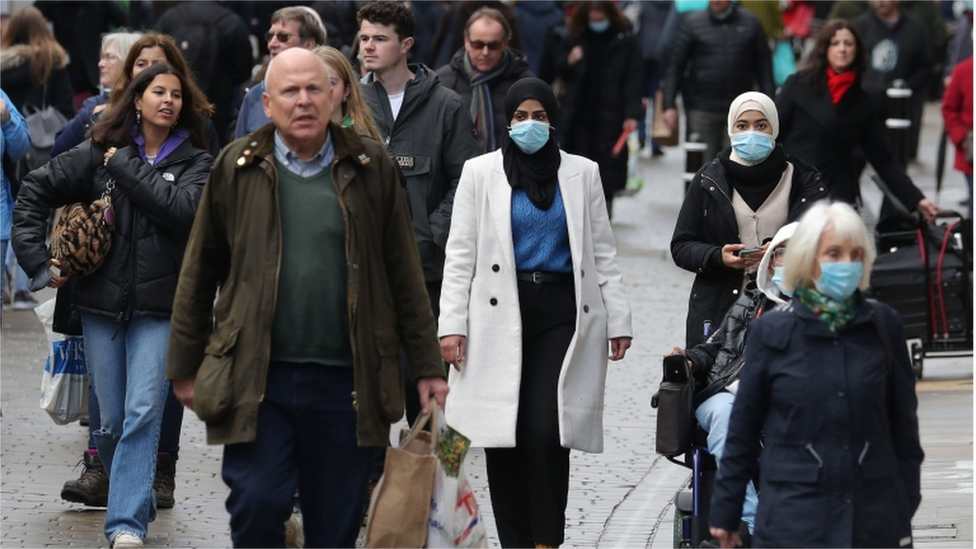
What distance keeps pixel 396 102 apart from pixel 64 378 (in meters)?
1.94

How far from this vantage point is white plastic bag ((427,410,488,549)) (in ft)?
18.2

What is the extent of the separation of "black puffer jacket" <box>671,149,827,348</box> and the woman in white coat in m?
0.76

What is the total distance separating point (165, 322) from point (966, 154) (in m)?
7.92

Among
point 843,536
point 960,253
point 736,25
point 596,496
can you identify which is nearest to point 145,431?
point 596,496

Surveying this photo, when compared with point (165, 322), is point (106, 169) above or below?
above

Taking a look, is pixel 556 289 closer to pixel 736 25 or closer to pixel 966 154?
pixel 966 154

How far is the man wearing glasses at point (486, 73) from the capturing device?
980 centimetres

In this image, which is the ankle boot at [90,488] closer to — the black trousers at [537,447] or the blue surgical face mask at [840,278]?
the black trousers at [537,447]

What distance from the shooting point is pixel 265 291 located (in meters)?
5.30

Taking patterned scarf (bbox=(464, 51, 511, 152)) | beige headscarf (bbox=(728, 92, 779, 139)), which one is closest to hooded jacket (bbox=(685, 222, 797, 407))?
beige headscarf (bbox=(728, 92, 779, 139))

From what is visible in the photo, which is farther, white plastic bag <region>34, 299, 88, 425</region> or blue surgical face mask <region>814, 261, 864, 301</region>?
white plastic bag <region>34, 299, 88, 425</region>

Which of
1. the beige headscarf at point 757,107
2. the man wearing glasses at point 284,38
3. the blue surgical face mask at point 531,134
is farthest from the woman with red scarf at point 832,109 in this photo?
the blue surgical face mask at point 531,134

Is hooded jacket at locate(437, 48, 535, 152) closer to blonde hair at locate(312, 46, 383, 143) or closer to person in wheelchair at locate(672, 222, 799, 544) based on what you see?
Answer: blonde hair at locate(312, 46, 383, 143)

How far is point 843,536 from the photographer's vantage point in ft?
16.6
